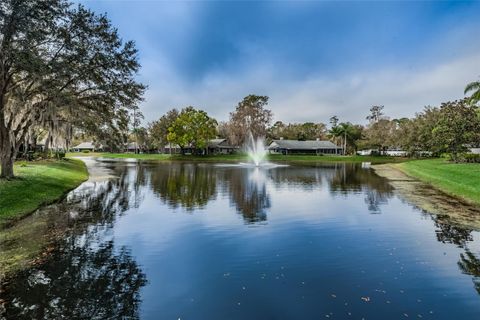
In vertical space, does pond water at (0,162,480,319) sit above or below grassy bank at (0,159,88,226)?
below

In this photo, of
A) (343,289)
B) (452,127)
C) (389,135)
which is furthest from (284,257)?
(389,135)

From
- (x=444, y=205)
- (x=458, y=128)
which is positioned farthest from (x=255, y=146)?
(x=444, y=205)

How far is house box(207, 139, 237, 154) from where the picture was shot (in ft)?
320

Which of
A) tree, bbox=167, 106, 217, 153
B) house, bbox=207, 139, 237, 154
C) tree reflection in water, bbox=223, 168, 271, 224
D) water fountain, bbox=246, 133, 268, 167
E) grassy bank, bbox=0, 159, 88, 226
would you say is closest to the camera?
grassy bank, bbox=0, 159, 88, 226

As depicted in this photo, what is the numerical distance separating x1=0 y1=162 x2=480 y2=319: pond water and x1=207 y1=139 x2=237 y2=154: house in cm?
8052

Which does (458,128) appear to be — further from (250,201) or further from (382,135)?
(382,135)

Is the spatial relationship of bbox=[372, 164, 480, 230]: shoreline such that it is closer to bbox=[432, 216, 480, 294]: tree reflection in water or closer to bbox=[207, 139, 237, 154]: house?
bbox=[432, 216, 480, 294]: tree reflection in water

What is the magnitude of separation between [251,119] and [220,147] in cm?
1292

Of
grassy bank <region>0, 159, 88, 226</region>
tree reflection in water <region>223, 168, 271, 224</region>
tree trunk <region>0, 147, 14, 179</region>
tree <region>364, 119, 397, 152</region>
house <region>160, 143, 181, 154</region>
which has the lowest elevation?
tree reflection in water <region>223, 168, 271, 224</region>

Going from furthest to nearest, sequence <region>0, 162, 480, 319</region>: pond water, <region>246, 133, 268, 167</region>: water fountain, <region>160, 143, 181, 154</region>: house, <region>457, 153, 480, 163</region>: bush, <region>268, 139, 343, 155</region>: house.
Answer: <region>160, 143, 181, 154</region>: house → <region>268, 139, 343, 155</region>: house → <region>246, 133, 268, 167</region>: water fountain → <region>457, 153, 480, 163</region>: bush → <region>0, 162, 480, 319</region>: pond water

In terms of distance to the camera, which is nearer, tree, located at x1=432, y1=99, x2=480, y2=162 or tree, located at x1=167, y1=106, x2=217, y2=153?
tree, located at x1=432, y1=99, x2=480, y2=162

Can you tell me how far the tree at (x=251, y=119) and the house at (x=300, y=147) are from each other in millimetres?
5400

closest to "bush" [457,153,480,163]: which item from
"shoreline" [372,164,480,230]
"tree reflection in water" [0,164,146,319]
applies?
"shoreline" [372,164,480,230]

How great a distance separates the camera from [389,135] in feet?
277
